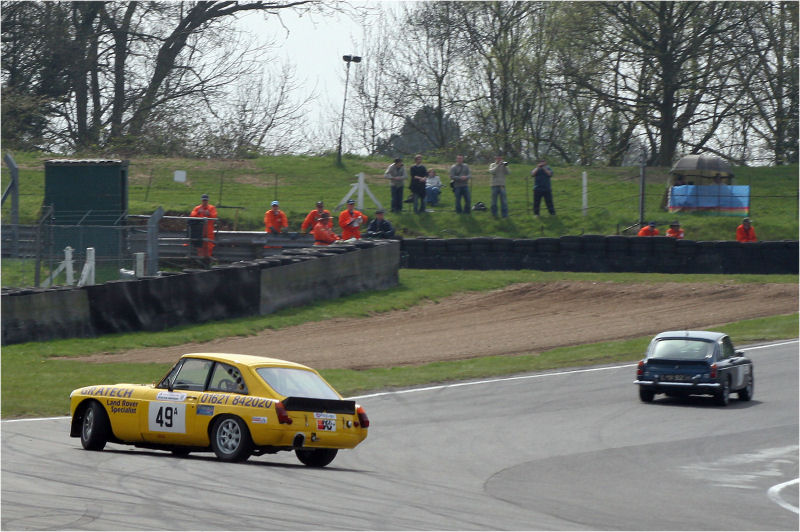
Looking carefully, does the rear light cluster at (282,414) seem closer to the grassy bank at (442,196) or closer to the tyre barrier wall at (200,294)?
the tyre barrier wall at (200,294)

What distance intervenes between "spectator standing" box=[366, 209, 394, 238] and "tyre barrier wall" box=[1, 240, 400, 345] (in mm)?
1230

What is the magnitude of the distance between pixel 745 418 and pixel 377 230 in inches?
594

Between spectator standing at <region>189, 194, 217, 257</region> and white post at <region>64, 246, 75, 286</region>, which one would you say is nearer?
white post at <region>64, 246, 75, 286</region>

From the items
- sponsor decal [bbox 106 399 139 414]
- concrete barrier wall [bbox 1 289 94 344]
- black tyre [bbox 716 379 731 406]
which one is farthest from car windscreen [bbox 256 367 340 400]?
concrete barrier wall [bbox 1 289 94 344]

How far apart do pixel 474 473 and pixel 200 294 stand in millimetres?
13323

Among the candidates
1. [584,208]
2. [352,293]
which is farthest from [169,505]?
[584,208]

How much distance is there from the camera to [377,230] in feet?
97.0

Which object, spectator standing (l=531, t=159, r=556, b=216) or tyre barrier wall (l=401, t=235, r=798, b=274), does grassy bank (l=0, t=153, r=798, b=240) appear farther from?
tyre barrier wall (l=401, t=235, r=798, b=274)

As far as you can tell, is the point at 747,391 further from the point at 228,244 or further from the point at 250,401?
the point at 228,244

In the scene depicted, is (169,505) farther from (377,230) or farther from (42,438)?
(377,230)

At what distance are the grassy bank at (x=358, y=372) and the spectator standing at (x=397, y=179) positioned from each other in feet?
15.6

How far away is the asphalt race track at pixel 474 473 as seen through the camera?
8328 mm

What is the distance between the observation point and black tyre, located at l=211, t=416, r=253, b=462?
10891 mm

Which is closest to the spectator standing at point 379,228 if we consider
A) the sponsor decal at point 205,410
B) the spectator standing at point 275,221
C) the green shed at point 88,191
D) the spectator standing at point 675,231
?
the spectator standing at point 275,221
